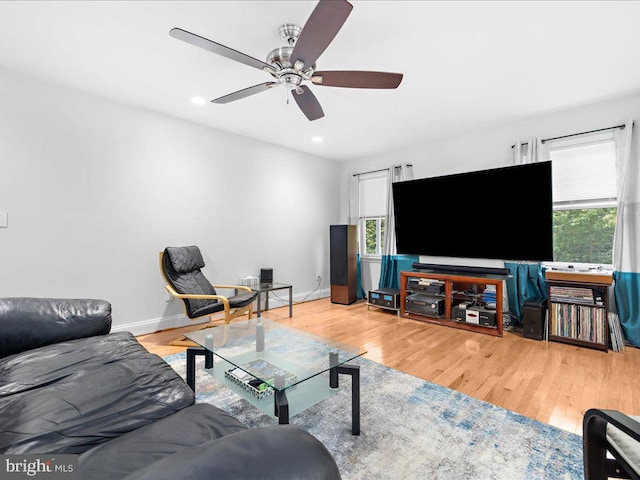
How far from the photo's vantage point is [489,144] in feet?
12.8

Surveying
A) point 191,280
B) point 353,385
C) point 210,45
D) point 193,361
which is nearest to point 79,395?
point 193,361

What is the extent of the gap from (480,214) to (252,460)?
3.84m

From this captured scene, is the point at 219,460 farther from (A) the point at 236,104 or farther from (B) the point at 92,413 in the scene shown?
(A) the point at 236,104

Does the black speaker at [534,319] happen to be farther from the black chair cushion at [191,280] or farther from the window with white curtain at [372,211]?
the black chair cushion at [191,280]

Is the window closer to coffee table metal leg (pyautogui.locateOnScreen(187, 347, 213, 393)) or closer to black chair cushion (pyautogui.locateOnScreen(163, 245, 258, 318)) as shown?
black chair cushion (pyautogui.locateOnScreen(163, 245, 258, 318))

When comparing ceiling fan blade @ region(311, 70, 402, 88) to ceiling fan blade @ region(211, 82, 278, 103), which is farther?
ceiling fan blade @ region(211, 82, 278, 103)

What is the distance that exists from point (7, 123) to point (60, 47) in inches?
36.2

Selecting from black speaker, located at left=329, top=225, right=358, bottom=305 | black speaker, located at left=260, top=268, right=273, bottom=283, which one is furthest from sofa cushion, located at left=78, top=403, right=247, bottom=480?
black speaker, located at left=329, top=225, right=358, bottom=305

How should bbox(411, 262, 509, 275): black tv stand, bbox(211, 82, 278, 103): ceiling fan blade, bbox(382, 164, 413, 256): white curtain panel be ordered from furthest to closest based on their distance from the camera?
bbox(382, 164, 413, 256): white curtain panel
bbox(411, 262, 509, 275): black tv stand
bbox(211, 82, 278, 103): ceiling fan blade

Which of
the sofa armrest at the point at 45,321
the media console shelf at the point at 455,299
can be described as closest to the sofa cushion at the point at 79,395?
the sofa armrest at the point at 45,321

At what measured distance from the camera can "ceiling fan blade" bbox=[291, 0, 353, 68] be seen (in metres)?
1.36

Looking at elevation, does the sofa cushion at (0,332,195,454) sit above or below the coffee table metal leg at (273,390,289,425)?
above

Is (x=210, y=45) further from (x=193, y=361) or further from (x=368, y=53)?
(x=193, y=361)

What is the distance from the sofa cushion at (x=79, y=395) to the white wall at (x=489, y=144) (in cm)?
385
